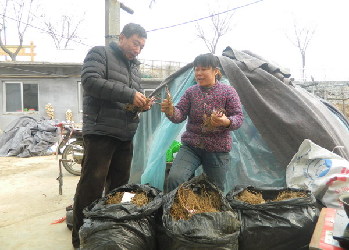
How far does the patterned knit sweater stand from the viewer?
257cm

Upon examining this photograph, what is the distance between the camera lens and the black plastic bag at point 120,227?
193 cm

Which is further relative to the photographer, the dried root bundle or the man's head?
the man's head

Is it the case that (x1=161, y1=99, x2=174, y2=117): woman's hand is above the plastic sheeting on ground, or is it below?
above

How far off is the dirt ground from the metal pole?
2.54 metres

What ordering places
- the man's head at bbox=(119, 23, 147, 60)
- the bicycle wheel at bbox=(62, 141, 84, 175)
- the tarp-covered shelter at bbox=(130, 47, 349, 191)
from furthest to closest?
the bicycle wheel at bbox=(62, 141, 84, 175)
the tarp-covered shelter at bbox=(130, 47, 349, 191)
the man's head at bbox=(119, 23, 147, 60)

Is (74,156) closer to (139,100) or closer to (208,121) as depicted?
(139,100)

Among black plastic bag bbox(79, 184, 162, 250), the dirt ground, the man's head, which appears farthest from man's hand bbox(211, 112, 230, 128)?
the dirt ground

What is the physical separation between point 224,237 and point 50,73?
464 inches

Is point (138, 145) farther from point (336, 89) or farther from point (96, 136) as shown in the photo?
point (336, 89)

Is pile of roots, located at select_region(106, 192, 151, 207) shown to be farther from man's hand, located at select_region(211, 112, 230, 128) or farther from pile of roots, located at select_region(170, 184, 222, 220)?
man's hand, located at select_region(211, 112, 230, 128)

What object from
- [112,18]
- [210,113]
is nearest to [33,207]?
[112,18]

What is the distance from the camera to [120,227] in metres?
1.98

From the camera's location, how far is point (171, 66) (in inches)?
744

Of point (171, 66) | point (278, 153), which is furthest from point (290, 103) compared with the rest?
point (171, 66)
